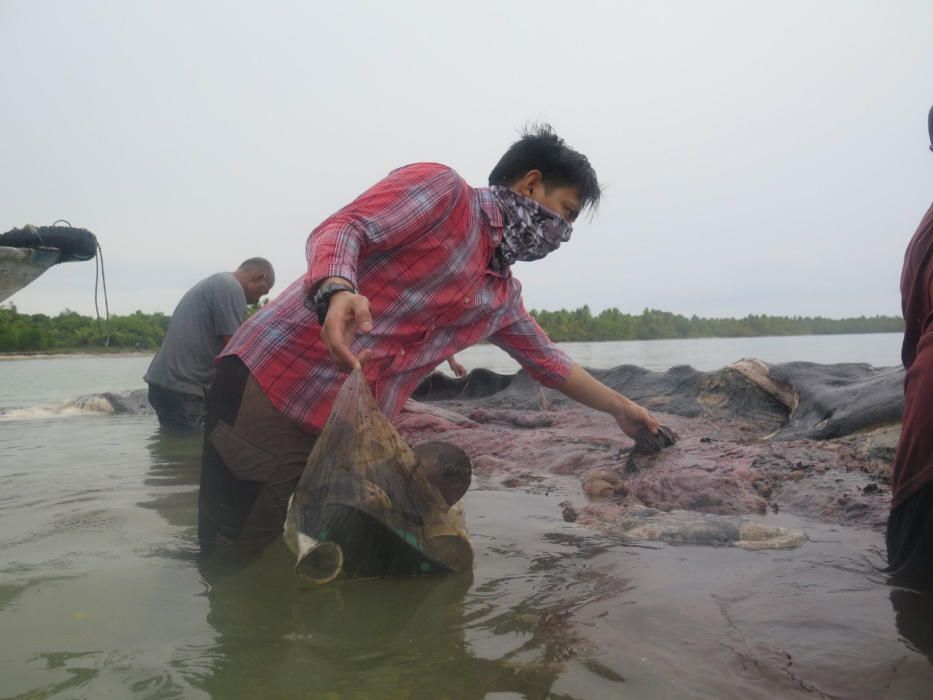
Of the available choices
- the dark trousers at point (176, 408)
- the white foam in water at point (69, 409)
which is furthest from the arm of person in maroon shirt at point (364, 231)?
the white foam in water at point (69, 409)

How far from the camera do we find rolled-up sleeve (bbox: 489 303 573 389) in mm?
2914

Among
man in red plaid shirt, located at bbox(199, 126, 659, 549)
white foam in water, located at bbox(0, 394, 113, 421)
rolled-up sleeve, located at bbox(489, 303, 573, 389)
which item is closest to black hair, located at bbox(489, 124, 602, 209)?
man in red plaid shirt, located at bbox(199, 126, 659, 549)

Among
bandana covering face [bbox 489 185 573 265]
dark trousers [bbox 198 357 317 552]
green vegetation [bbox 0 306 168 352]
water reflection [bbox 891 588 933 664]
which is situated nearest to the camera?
water reflection [bbox 891 588 933 664]

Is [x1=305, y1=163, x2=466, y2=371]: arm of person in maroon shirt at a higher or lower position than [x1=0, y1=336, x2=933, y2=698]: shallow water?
higher

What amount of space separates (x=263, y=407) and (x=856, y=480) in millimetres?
2456

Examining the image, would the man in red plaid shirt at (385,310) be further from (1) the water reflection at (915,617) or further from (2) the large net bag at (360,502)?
(1) the water reflection at (915,617)

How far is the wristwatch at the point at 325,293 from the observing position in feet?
6.16

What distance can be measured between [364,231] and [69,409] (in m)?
8.49

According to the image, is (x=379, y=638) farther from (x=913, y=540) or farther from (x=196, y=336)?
(x=196, y=336)

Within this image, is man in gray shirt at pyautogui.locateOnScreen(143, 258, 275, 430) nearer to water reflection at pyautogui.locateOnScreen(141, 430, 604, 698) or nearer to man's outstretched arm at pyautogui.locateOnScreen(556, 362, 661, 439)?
man's outstretched arm at pyautogui.locateOnScreen(556, 362, 661, 439)

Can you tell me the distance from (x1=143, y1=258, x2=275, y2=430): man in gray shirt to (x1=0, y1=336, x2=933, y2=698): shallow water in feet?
12.0

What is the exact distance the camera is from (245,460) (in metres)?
2.30

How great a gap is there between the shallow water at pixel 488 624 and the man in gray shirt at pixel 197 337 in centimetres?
367

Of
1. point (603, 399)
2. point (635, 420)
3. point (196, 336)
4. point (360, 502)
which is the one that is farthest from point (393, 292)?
point (196, 336)
